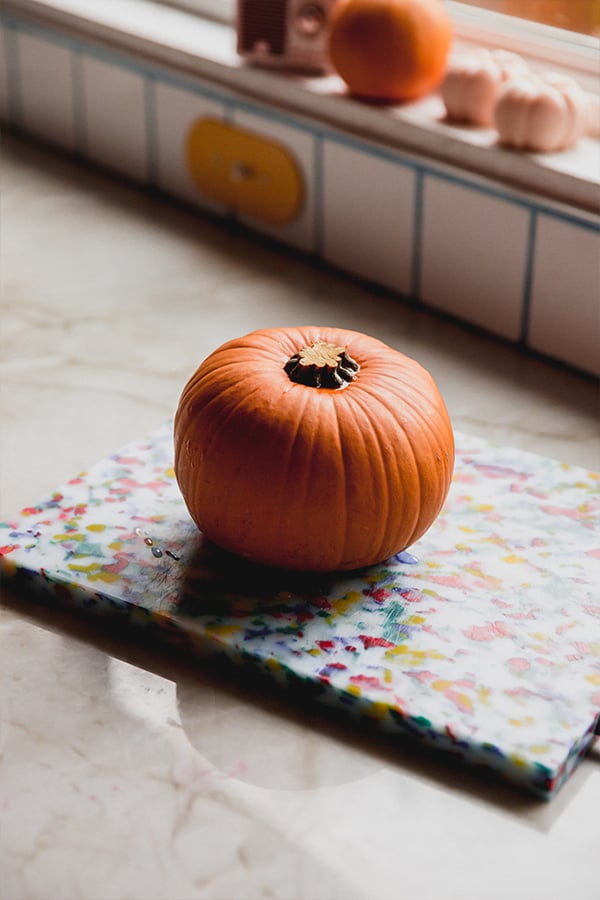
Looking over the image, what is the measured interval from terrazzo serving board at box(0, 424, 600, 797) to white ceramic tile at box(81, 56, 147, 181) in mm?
732

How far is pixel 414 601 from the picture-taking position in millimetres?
855

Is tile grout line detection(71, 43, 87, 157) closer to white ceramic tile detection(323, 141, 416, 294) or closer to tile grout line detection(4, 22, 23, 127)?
tile grout line detection(4, 22, 23, 127)

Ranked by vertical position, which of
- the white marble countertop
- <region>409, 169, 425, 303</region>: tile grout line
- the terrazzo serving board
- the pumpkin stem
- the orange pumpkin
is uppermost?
the orange pumpkin

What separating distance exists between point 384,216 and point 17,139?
0.66m

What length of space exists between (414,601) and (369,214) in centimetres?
64

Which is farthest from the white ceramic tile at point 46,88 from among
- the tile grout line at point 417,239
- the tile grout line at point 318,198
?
the tile grout line at point 417,239

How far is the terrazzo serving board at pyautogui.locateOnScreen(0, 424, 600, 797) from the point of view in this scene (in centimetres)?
75

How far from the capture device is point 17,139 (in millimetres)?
1754

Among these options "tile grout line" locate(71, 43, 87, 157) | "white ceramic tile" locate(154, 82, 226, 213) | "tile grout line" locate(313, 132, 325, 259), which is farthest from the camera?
"tile grout line" locate(71, 43, 87, 157)

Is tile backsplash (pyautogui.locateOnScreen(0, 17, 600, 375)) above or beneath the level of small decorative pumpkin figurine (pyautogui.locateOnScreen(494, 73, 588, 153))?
beneath

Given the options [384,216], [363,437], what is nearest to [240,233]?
[384,216]

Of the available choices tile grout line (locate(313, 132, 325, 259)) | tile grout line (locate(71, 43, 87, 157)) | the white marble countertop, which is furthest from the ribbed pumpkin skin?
tile grout line (locate(71, 43, 87, 157))

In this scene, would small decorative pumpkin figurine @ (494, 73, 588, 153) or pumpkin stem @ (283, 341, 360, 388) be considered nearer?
pumpkin stem @ (283, 341, 360, 388)

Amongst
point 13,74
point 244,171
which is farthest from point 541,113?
point 13,74
